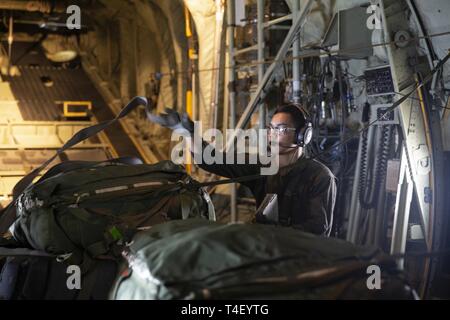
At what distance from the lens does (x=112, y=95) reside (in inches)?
416

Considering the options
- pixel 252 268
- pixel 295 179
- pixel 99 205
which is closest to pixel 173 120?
pixel 99 205

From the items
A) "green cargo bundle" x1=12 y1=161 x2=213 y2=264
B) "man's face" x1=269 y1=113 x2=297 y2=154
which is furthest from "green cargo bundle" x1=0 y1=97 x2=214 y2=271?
"man's face" x1=269 y1=113 x2=297 y2=154

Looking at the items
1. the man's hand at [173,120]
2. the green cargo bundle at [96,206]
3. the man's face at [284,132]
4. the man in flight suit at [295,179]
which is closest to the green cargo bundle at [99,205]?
the green cargo bundle at [96,206]

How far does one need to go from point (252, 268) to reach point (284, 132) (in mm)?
2002

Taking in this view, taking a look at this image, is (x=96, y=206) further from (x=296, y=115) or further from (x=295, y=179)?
(x=296, y=115)

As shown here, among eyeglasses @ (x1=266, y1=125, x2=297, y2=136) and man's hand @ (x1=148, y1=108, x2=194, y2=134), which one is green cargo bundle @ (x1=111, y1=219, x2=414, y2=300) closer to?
man's hand @ (x1=148, y1=108, x2=194, y2=134)

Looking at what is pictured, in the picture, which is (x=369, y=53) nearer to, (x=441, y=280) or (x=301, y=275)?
(x=441, y=280)

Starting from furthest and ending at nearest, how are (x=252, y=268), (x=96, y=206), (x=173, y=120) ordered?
(x=173, y=120), (x=96, y=206), (x=252, y=268)

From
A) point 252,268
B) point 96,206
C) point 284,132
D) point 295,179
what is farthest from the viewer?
point 284,132

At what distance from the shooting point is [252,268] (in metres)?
1.57

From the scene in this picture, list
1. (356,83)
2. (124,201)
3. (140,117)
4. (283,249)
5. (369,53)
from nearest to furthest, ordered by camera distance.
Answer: (283,249)
(124,201)
(369,53)
(356,83)
(140,117)

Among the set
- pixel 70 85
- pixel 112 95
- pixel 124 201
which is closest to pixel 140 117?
pixel 112 95

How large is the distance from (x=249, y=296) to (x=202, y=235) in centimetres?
24

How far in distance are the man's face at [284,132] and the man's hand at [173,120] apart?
2.22 ft
